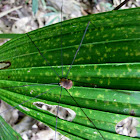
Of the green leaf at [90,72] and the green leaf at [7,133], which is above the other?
the green leaf at [90,72]

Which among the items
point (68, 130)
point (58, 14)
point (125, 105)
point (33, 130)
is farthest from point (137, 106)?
Answer: point (58, 14)

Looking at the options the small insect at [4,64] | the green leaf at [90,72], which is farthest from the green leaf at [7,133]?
the small insect at [4,64]

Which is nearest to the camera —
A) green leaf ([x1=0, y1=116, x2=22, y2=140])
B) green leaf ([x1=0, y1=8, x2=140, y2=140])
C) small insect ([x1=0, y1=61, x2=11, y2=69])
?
green leaf ([x1=0, y1=8, x2=140, y2=140])

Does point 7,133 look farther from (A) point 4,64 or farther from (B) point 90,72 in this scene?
(B) point 90,72

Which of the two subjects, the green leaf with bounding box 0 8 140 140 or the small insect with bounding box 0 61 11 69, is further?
the small insect with bounding box 0 61 11 69

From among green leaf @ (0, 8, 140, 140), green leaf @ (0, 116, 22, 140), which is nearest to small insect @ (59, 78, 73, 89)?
green leaf @ (0, 8, 140, 140)

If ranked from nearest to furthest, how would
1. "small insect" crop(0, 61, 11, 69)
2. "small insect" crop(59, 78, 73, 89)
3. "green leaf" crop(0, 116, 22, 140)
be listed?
"small insect" crop(59, 78, 73, 89) → "green leaf" crop(0, 116, 22, 140) → "small insect" crop(0, 61, 11, 69)

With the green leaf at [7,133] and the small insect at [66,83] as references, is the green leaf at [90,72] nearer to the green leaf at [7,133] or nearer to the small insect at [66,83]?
the small insect at [66,83]

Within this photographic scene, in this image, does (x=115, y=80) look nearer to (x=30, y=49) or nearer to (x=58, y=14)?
(x=30, y=49)

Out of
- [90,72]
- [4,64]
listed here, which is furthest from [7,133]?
[90,72]

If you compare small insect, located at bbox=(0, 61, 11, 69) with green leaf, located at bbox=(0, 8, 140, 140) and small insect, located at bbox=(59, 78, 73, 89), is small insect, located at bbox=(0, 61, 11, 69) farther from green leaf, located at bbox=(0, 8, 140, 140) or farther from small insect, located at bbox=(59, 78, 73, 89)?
small insect, located at bbox=(59, 78, 73, 89)
